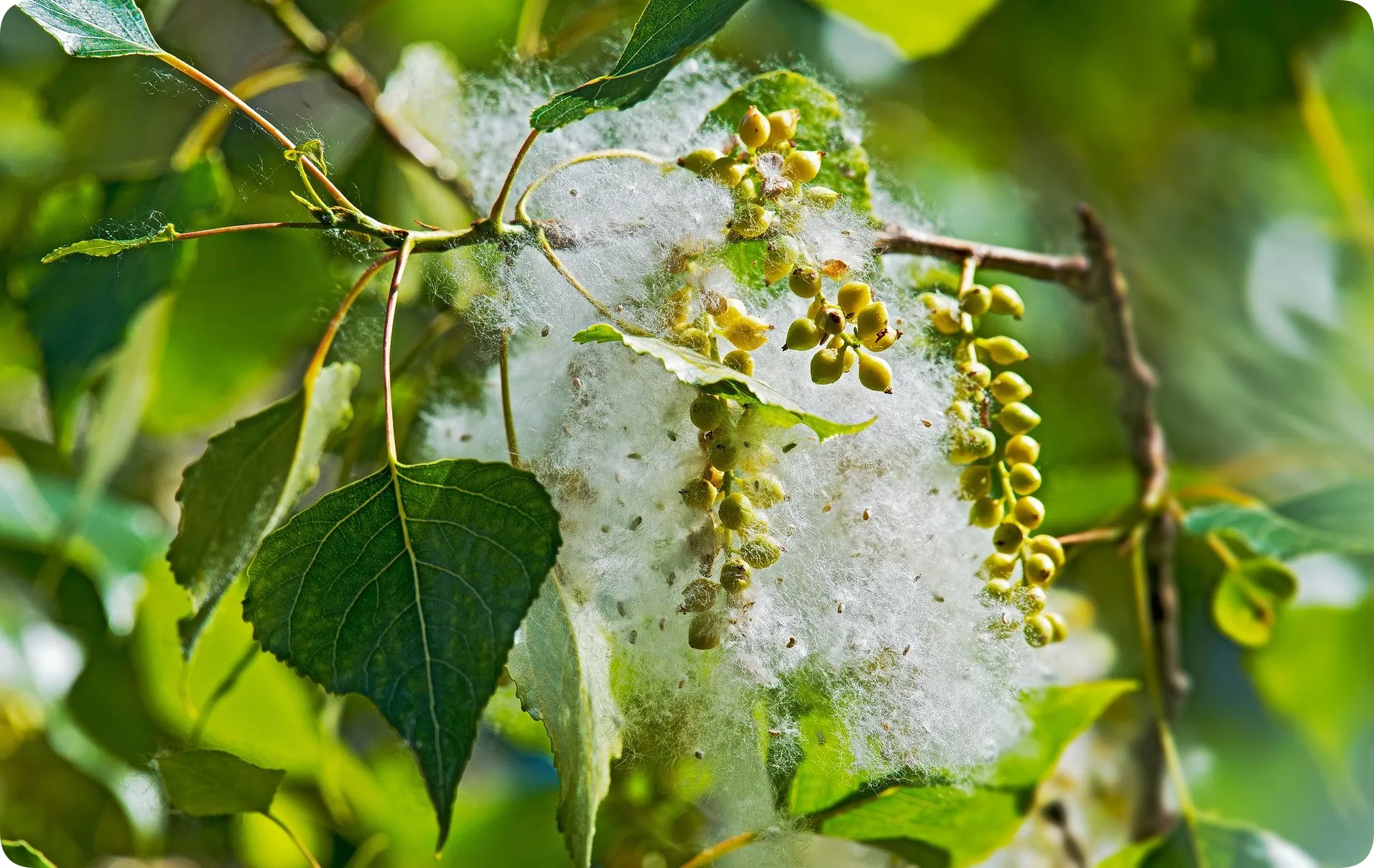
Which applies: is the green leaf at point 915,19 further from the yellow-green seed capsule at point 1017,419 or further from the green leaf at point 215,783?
the green leaf at point 215,783

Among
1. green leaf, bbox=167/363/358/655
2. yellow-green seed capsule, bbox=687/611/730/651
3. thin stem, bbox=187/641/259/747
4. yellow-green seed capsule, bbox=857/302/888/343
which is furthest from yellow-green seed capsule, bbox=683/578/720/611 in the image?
thin stem, bbox=187/641/259/747

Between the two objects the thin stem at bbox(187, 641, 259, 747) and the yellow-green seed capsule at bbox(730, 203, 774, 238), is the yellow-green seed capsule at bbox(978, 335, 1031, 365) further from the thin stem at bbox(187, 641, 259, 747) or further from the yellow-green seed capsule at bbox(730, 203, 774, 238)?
the thin stem at bbox(187, 641, 259, 747)

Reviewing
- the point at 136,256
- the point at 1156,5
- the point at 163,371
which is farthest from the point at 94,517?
the point at 1156,5

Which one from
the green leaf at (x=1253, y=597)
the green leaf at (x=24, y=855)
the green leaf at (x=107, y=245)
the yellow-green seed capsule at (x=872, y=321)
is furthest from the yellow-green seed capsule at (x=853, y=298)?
the green leaf at (x=24, y=855)

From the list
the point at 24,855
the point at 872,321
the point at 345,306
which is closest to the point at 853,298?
the point at 872,321

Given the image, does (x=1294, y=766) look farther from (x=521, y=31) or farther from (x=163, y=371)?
(x=163, y=371)

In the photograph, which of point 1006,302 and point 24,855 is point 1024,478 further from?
point 24,855
